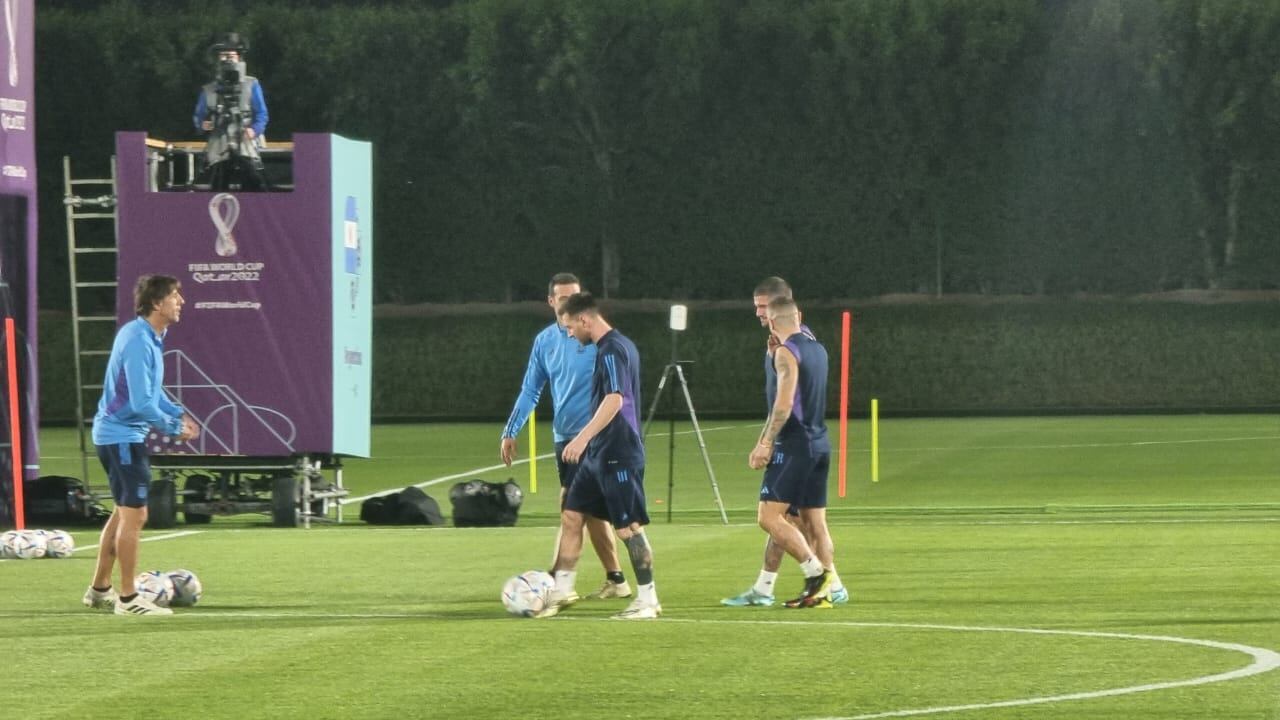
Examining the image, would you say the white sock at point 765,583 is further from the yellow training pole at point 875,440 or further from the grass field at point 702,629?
the yellow training pole at point 875,440

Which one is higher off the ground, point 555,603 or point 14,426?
Answer: point 14,426

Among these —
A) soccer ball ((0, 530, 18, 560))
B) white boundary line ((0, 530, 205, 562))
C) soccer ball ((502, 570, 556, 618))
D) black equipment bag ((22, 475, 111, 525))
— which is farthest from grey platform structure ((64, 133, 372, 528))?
soccer ball ((502, 570, 556, 618))

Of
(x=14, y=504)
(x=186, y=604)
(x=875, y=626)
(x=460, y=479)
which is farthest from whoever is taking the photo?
(x=460, y=479)

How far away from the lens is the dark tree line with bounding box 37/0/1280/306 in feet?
175

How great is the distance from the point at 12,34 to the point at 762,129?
3295cm

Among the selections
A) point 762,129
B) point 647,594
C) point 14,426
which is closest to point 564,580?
point 647,594

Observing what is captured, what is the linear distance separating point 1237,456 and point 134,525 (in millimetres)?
22784

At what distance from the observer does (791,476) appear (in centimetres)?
1345

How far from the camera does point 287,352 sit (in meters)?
22.8

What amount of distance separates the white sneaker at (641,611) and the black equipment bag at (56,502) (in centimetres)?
1087

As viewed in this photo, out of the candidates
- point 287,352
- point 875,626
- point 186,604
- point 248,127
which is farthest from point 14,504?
point 875,626

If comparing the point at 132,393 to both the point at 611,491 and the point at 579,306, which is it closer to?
the point at 579,306

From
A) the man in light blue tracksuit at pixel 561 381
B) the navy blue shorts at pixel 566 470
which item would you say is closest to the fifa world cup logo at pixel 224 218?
the man in light blue tracksuit at pixel 561 381

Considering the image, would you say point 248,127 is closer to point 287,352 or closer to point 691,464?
point 287,352
